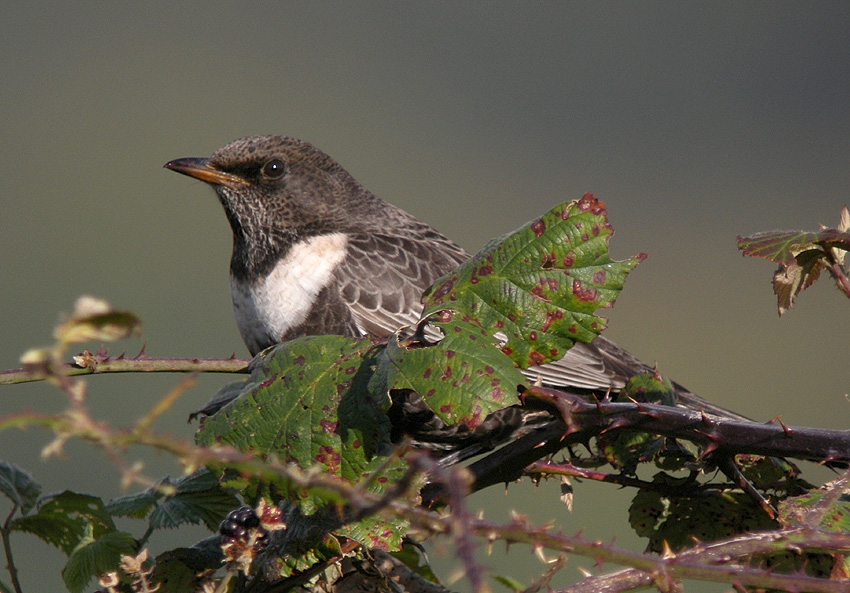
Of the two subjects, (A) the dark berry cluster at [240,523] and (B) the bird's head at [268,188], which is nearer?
(A) the dark berry cluster at [240,523]

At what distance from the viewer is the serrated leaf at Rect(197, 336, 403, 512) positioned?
1.30 meters

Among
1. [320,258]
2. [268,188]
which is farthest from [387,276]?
[268,188]

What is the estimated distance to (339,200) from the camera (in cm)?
409

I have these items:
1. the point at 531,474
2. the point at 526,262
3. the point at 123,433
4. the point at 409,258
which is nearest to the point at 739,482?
the point at 531,474

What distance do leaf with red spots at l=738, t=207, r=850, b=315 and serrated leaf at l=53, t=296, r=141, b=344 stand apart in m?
1.10

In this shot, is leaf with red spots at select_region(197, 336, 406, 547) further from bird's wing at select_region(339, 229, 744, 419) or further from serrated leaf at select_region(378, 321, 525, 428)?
bird's wing at select_region(339, 229, 744, 419)

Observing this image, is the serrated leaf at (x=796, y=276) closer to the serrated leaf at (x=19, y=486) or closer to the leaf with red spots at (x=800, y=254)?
the leaf with red spots at (x=800, y=254)

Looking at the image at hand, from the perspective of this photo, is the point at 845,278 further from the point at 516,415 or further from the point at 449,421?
the point at 516,415

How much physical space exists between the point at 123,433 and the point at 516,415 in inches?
72.1

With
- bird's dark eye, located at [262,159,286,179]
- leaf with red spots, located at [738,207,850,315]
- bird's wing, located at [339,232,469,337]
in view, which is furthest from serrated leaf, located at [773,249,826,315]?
bird's dark eye, located at [262,159,286,179]

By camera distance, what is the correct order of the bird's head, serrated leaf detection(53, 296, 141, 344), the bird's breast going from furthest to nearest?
the bird's head, the bird's breast, serrated leaf detection(53, 296, 141, 344)

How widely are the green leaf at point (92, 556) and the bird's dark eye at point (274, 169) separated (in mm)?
2610

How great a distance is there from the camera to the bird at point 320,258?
134 inches

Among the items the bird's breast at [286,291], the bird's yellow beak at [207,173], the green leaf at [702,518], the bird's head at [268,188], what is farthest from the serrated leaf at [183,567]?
the bird's yellow beak at [207,173]
